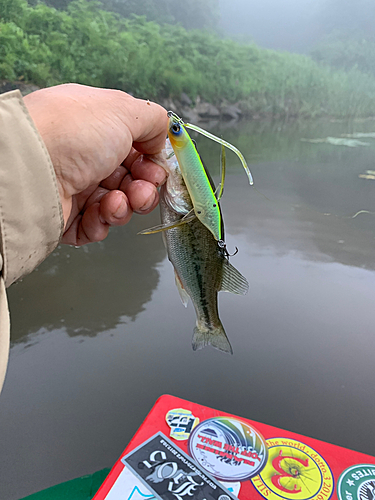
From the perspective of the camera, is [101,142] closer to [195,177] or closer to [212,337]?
[195,177]

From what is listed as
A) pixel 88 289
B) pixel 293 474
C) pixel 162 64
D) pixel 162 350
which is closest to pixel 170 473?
pixel 293 474

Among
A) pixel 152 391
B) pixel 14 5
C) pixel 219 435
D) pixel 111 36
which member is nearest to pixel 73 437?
pixel 152 391

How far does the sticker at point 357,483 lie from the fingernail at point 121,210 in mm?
1052

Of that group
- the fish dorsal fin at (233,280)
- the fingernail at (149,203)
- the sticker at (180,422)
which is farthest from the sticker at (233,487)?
the fingernail at (149,203)

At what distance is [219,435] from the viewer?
1.17m

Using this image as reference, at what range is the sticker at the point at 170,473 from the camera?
3.19ft

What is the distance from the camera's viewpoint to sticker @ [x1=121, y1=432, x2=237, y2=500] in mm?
972

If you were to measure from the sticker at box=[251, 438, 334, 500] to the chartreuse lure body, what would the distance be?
0.80m

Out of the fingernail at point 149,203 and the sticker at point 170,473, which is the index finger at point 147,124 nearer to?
the fingernail at point 149,203

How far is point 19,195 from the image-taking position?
0.60 metres

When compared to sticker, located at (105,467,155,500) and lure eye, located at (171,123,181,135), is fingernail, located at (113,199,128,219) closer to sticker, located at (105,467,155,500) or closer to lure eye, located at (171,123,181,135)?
lure eye, located at (171,123,181,135)

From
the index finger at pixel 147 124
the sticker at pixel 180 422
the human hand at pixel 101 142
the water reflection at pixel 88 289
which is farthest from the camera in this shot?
the water reflection at pixel 88 289

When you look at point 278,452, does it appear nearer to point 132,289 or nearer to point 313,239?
point 132,289

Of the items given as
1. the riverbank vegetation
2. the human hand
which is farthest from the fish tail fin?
the riverbank vegetation
